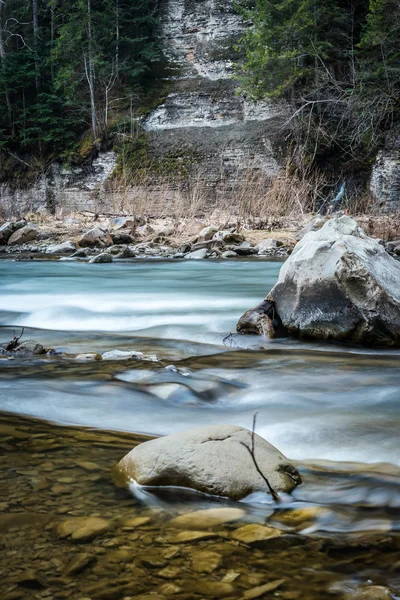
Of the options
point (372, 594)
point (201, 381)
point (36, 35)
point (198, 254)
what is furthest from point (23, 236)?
point (36, 35)

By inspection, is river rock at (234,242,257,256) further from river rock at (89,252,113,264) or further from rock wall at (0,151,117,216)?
rock wall at (0,151,117,216)

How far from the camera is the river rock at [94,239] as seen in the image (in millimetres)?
11930

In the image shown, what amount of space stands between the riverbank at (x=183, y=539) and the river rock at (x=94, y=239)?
1033 cm

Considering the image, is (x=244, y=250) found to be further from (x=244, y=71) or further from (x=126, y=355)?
(x=244, y=71)

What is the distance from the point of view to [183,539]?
1367mm

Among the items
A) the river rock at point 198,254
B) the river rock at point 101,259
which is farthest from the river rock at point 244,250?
the river rock at point 101,259

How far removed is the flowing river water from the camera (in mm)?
1211

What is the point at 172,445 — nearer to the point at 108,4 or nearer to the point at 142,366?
the point at 142,366

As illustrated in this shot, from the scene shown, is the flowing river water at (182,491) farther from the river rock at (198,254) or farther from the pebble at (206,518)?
the river rock at (198,254)

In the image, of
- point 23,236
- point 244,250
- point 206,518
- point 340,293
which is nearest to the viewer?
point 206,518

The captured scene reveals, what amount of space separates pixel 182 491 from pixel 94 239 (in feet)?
35.1

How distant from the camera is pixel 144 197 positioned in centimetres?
1550

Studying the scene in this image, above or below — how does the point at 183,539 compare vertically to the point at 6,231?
below

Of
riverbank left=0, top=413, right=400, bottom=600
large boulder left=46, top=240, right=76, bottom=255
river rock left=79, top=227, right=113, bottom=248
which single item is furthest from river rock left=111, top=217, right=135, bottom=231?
riverbank left=0, top=413, right=400, bottom=600
